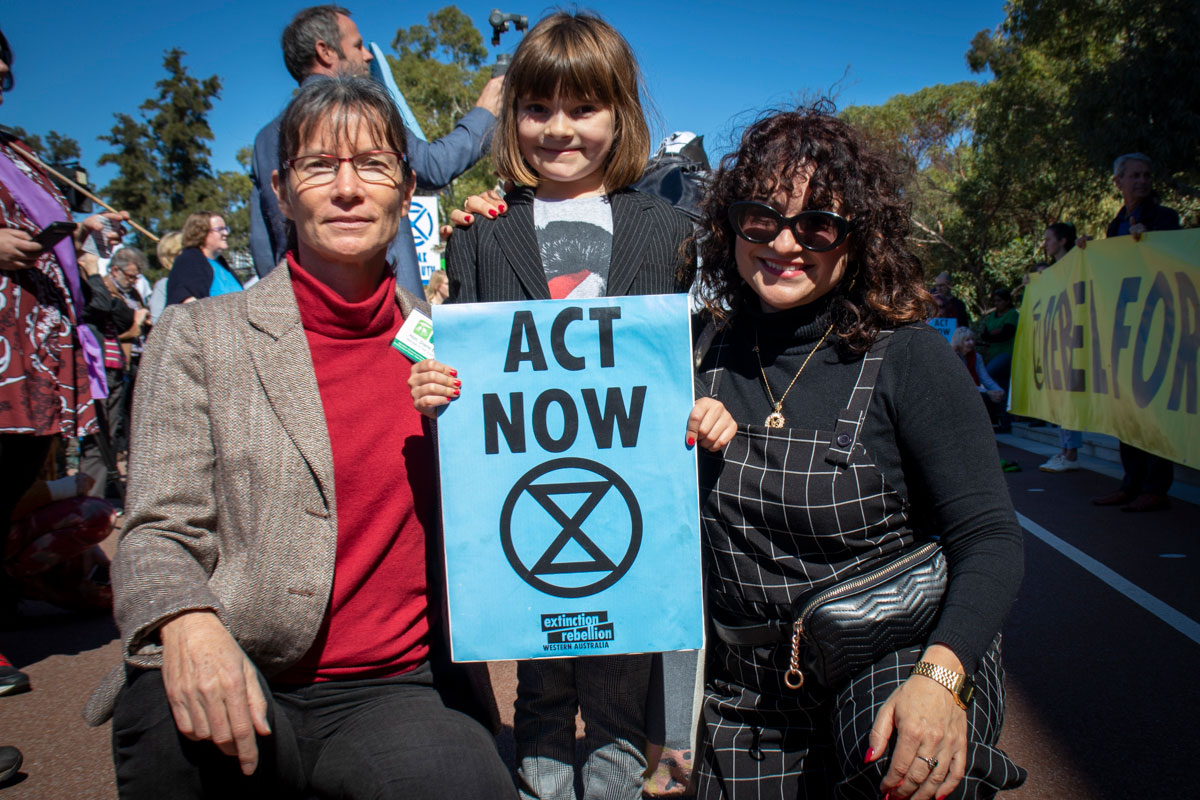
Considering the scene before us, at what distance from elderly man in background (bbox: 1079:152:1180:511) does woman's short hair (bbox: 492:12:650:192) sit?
5415 millimetres

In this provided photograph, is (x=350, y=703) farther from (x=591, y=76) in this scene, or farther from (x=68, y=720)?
(x=68, y=720)

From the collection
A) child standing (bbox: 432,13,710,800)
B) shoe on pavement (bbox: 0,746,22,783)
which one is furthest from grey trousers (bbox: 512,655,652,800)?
shoe on pavement (bbox: 0,746,22,783)

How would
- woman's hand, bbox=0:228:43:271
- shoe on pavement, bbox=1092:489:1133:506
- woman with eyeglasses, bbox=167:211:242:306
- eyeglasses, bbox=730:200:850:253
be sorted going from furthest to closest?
1. shoe on pavement, bbox=1092:489:1133:506
2. woman with eyeglasses, bbox=167:211:242:306
3. woman's hand, bbox=0:228:43:271
4. eyeglasses, bbox=730:200:850:253

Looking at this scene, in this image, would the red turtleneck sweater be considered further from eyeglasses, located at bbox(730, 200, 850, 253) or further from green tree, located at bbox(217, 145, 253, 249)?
green tree, located at bbox(217, 145, 253, 249)

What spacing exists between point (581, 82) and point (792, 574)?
1.33 metres

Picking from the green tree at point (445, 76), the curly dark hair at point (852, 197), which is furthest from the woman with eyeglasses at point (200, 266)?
the green tree at point (445, 76)

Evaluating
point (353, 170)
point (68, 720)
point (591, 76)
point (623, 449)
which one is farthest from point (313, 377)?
point (68, 720)

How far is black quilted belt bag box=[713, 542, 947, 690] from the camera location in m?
1.71

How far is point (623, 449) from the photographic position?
1769mm

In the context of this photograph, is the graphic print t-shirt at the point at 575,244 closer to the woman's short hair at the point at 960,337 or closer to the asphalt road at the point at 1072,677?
the asphalt road at the point at 1072,677

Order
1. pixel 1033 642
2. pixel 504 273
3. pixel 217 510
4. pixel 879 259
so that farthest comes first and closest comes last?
pixel 1033 642 < pixel 504 273 < pixel 879 259 < pixel 217 510

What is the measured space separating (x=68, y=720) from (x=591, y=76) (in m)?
3.10

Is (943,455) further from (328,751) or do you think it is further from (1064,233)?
(1064,233)

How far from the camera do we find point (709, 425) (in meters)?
1.78
